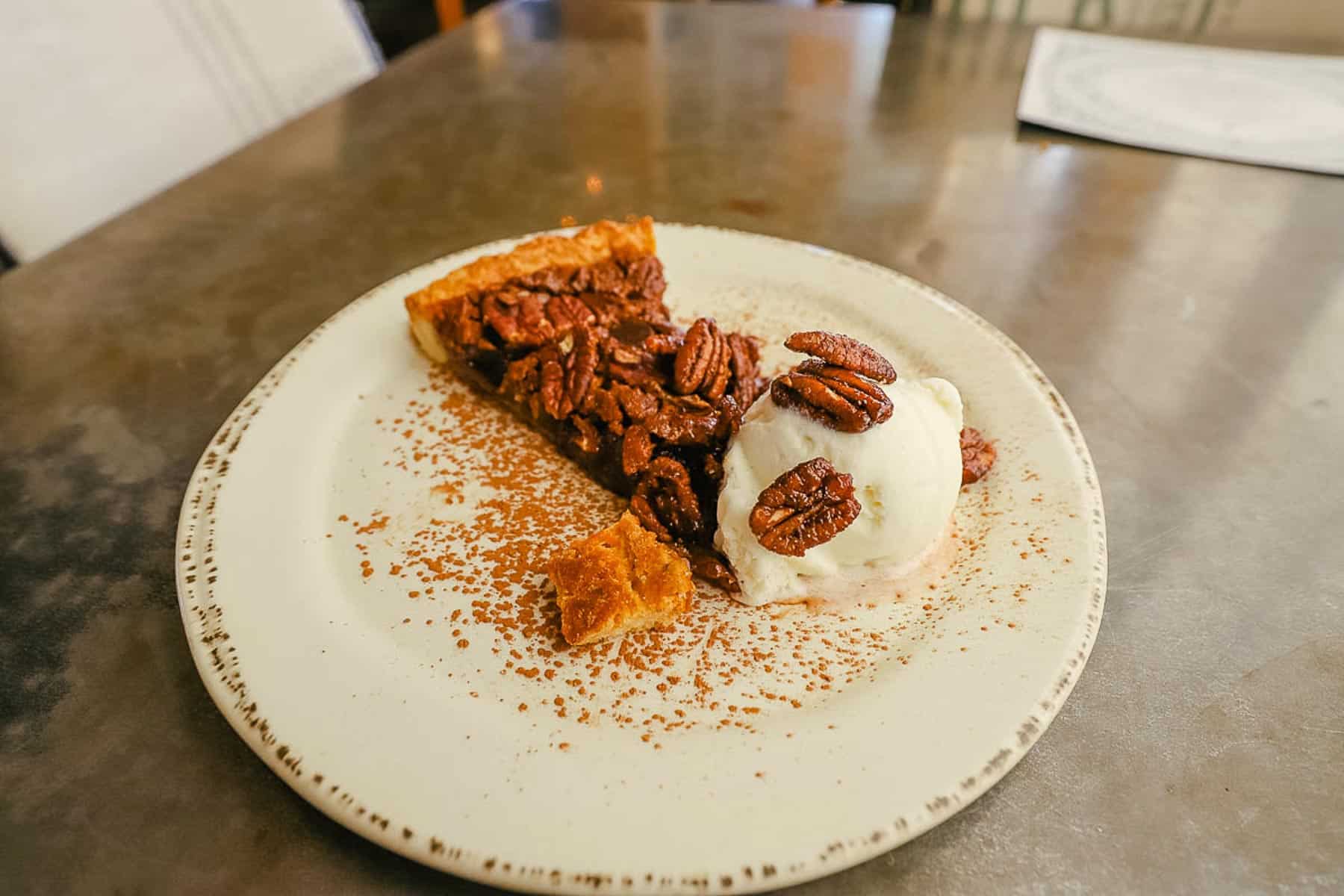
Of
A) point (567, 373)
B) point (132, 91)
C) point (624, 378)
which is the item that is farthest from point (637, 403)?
point (132, 91)

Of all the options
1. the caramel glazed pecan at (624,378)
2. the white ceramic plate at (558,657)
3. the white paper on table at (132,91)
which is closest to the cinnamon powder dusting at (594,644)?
the white ceramic plate at (558,657)

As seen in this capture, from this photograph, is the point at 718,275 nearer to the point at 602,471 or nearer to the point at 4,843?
the point at 602,471

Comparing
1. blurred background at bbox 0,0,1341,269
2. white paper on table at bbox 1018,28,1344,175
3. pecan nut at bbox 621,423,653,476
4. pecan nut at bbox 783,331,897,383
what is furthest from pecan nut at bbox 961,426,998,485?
blurred background at bbox 0,0,1341,269

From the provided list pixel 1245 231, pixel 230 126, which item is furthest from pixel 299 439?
pixel 1245 231

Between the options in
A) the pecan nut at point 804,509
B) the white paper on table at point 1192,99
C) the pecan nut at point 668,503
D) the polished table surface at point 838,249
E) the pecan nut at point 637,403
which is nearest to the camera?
the polished table surface at point 838,249

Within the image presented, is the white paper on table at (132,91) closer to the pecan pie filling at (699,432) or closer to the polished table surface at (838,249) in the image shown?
the polished table surface at (838,249)

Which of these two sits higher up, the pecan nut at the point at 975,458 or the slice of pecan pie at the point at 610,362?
the slice of pecan pie at the point at 610,362
